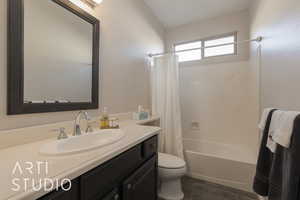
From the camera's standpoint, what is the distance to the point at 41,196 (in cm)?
44

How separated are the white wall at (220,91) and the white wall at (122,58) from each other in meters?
0.94

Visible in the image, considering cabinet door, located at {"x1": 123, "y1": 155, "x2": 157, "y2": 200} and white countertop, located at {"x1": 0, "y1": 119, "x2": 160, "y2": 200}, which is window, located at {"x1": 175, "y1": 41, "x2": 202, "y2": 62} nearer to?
cabinet door, located at {"x1": 123, "y1": 155, "x2": 157, "y2": 200}

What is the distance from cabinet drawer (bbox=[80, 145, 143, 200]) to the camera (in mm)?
606

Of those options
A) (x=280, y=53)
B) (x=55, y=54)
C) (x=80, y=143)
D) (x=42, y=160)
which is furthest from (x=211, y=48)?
(x=42, y=160)

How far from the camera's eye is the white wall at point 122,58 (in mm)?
1390

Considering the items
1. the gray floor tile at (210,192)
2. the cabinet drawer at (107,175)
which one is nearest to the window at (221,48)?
the gray floor tile at (210,192)

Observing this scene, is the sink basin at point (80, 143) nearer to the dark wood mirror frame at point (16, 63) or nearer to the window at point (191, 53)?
the dark wood mirror frame at point (16, 63)

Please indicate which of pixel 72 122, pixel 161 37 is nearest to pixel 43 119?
pixel 72 122

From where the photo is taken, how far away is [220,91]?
8.24ft

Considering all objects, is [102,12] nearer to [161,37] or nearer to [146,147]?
[146,147]

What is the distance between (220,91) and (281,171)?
193 cm

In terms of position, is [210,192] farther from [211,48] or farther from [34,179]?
[211,48]

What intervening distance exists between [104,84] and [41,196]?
1.13 meters

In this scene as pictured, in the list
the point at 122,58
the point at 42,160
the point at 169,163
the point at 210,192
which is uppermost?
the point at 122,58
